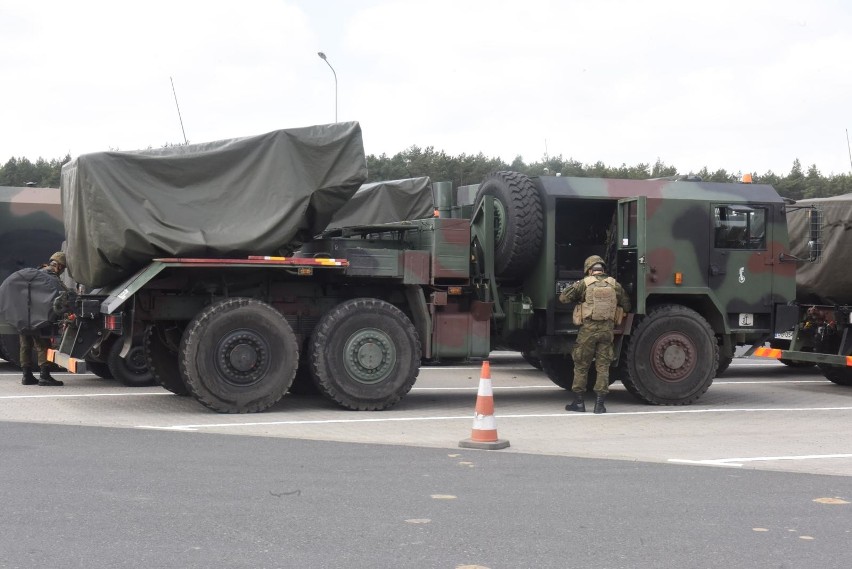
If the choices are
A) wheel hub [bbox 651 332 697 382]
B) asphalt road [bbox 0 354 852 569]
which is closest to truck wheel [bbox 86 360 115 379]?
asphalt road [bbox 0 354 852 569]

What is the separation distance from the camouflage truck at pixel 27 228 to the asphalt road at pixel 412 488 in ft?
15.5

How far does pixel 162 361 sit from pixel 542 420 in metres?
4.41

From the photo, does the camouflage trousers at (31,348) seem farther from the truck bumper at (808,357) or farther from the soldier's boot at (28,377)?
the truck bumper at (808,357)

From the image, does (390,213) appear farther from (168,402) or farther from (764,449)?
(764,449)

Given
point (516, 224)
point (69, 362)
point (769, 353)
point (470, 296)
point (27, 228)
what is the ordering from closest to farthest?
1. point (69, 362)
2. point (516, 224)
3. point (470, 296)
4. point (769, 353)
5. point (27, 228)

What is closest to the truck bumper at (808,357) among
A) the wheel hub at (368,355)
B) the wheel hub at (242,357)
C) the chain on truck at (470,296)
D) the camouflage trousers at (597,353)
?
the chain on truck at (470,296)

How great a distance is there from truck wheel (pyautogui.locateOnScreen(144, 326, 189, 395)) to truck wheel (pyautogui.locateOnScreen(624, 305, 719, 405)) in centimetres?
530

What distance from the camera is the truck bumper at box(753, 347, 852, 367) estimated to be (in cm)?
1557

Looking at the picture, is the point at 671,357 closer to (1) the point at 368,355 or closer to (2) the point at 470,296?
(2) the point at 470,296

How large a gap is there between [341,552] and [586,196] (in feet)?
27.7

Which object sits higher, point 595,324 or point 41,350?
point 595,324

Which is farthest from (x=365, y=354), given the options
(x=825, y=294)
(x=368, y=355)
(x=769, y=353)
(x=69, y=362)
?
(x=825, y=294)

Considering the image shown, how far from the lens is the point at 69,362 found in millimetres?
12344

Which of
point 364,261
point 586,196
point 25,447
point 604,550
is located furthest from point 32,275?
point 604,550
